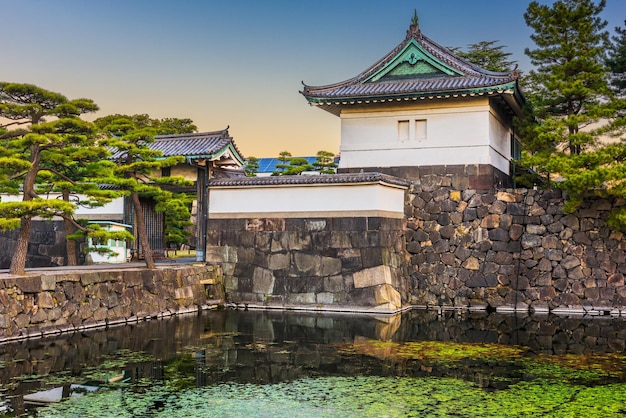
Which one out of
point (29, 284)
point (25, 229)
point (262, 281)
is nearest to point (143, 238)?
point (262, 281)

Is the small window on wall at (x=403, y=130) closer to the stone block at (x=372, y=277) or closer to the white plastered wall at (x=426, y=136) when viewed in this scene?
the white plastered wall at (x=426, y=136)

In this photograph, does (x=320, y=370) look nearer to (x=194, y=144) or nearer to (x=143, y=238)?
(x=143, y=238)

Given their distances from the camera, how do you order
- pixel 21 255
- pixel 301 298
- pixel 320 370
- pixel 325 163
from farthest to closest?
pixel 325 163
pixel 301 298
pixel 21 255
pixel 320 370

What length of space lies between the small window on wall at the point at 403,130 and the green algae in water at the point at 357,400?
1066cm

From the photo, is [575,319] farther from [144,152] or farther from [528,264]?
[144,152]

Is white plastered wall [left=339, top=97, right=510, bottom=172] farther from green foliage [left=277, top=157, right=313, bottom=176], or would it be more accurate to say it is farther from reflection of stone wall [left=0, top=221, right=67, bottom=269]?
reflection of stone wall [left=0, top=221, right=67, bottom=269]

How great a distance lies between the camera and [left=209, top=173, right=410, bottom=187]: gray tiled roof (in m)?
16.1

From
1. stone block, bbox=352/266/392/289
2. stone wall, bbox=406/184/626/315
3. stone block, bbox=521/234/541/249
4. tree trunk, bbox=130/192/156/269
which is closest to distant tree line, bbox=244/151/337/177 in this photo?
stone wall, bbox=406/184/626/315

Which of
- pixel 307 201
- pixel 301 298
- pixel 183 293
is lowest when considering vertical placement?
pixel 301 298

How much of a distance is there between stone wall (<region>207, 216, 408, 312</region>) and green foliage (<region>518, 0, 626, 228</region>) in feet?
14.5

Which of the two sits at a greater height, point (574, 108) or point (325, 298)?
point (574, 108)

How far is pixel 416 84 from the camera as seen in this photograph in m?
18.1

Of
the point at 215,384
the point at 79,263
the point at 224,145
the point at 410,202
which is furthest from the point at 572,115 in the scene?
the point at 79,263

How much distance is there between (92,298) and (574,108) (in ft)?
44.3
